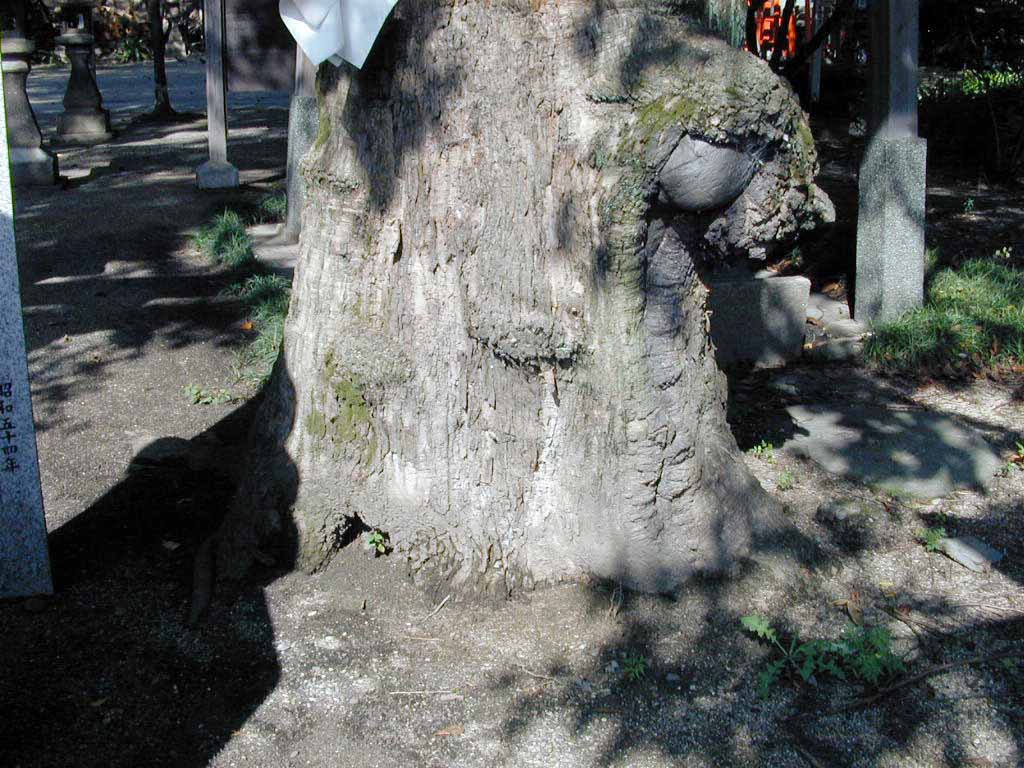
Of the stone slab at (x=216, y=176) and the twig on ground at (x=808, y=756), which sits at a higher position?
the stone slab at (x=216, y=176)

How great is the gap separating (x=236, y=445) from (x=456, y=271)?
1932mm

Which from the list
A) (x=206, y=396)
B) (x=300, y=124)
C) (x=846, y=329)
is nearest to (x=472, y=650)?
(x=206, y=396)

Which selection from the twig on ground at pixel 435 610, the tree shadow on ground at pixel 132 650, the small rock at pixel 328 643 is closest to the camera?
the tree shadow on ground at pixel 132 650

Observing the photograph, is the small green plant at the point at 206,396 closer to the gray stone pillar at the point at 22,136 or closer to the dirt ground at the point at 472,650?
the dirt ground at the point at 472,650

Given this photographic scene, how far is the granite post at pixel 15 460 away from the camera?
3607 millimetres

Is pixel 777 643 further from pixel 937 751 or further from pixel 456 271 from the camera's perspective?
pixel 456 271

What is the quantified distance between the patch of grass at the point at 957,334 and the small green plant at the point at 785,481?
172cm

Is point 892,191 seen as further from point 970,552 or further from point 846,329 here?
point 970,552

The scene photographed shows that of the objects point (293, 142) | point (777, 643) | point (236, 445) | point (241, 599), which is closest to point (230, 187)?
point (293, 142)

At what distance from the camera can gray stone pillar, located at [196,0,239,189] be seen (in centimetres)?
941

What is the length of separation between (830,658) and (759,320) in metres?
3.24

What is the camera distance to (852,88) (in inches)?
534

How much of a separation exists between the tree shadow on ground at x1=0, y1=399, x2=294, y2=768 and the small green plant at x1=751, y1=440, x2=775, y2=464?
2275 millimetres

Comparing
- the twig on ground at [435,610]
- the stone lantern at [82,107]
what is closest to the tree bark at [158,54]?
the stone lantern at [82,107]
